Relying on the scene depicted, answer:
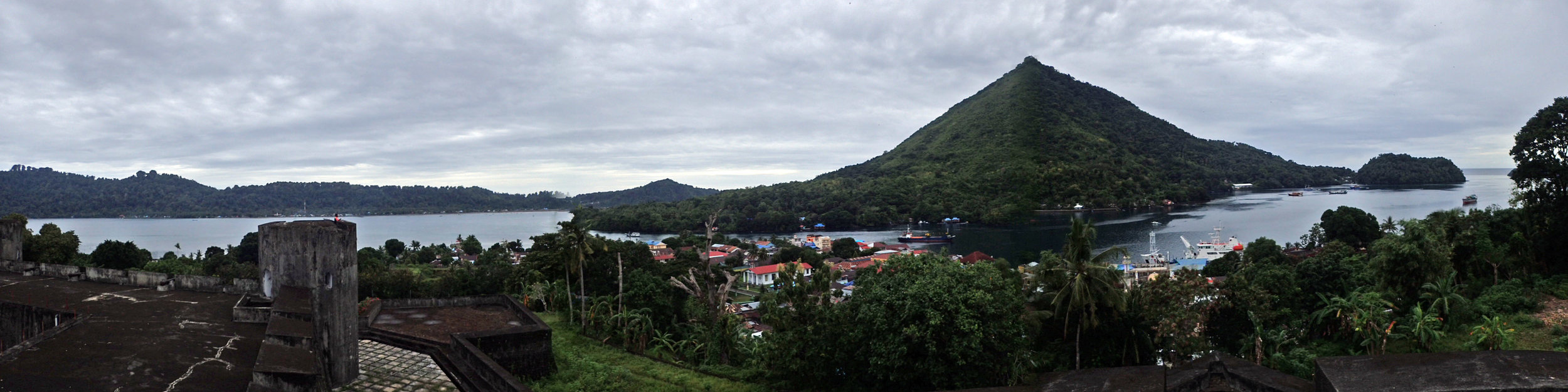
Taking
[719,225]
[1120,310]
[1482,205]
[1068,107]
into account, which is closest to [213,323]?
[1120,310]

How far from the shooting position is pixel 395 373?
995 centimetres

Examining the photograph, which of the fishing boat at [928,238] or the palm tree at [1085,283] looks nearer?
the palm tree at [1085,283]

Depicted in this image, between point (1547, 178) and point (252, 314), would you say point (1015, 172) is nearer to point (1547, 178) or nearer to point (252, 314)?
point (1547, 178)

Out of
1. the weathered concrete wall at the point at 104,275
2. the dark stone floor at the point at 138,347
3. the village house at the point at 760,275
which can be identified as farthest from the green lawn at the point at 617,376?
the village house at the point at 760,275

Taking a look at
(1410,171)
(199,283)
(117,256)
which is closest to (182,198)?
(117,256)

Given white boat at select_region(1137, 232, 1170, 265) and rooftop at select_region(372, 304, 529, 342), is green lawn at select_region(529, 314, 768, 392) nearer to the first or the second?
rooftop at select_region(372, 304, 529, 342)

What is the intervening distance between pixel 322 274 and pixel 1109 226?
235ft

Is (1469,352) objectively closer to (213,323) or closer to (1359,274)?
(1359,274)

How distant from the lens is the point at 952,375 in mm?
10211

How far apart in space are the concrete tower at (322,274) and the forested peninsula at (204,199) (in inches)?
5425

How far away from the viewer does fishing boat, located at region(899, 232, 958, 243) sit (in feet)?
222

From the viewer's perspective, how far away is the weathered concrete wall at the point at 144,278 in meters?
12.3

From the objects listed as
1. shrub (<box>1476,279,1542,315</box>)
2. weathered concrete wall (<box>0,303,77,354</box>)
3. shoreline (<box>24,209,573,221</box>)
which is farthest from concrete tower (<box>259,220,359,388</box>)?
shoreline (<box>24,209,573,221</box>)

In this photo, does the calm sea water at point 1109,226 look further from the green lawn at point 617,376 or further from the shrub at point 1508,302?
the green lawn at point 617,376
